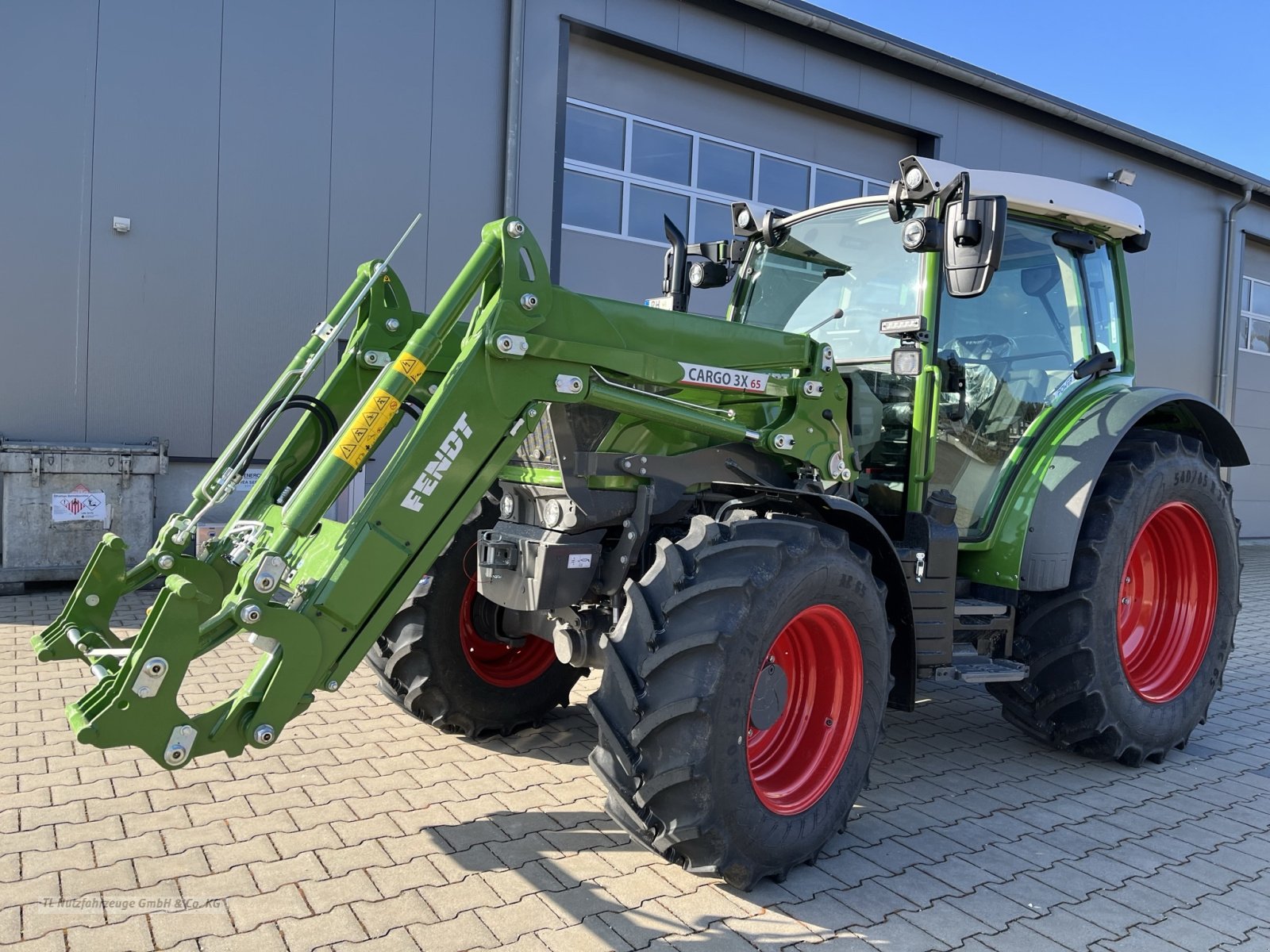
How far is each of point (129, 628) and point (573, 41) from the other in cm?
691

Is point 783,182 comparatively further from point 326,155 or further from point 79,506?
point 79,506

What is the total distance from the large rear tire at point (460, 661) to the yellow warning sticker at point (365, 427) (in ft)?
4.07

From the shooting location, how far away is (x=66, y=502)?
24.3 ft

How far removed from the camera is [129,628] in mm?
6191

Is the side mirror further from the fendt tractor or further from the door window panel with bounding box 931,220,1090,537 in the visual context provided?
the door window panel with bounding box 931,220,1090,537

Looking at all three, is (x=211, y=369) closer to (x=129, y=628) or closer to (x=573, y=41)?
(x=129, y=628)

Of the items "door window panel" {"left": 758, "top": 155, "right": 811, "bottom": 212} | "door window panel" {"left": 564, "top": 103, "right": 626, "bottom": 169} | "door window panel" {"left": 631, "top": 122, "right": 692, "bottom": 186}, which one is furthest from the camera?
"door window panel" {"left": 758, "top": 155, "right": 811, "bottom": 212}

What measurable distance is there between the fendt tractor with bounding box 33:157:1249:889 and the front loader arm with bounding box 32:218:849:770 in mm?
11

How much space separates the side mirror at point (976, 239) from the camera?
11.3 ft

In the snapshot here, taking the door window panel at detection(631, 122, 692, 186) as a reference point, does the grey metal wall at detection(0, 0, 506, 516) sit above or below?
below

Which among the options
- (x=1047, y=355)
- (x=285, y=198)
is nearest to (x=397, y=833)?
(x=1047, y=355)

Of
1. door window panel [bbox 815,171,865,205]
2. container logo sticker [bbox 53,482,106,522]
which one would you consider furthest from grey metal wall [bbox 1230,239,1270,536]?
container logo sticker [bbox 53,482,106,522]

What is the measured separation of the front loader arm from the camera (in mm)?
2637

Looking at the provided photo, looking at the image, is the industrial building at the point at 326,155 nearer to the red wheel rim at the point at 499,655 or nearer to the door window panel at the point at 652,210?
the door window panel at the point at 652,210
